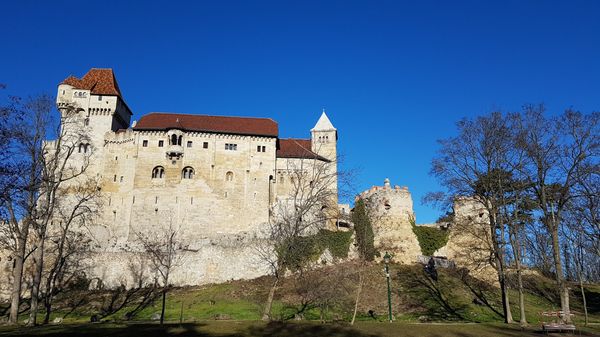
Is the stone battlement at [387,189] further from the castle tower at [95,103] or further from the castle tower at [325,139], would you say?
the castle tower at [95,103]

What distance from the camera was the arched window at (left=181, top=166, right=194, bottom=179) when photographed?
2183 inches

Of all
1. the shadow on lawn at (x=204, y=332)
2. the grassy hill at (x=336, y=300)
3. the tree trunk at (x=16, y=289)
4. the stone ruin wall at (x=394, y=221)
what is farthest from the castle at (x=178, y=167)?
the shadow on lawn at (x=204, y=332)

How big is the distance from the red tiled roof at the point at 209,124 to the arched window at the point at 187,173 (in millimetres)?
4863

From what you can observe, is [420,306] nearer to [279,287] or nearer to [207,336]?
[279,287]

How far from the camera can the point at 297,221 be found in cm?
2727

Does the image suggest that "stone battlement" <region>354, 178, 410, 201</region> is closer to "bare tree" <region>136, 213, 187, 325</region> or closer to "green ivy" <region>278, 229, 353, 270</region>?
"green ivy" <region>278, 229, 353, 270</region>

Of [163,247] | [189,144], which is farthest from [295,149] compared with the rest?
[163,247]

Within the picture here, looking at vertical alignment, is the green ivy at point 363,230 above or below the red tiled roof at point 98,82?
below

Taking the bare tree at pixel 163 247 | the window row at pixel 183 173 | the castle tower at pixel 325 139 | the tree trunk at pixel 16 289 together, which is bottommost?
the tree trunk at pixel 16 289

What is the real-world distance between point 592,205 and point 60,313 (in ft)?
116

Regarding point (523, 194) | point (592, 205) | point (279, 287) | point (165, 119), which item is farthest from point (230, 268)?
point (592, 205)

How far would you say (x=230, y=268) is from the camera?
43531 mm

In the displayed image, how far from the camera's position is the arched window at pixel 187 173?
182 ft

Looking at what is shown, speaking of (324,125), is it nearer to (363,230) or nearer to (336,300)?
(363,230)
